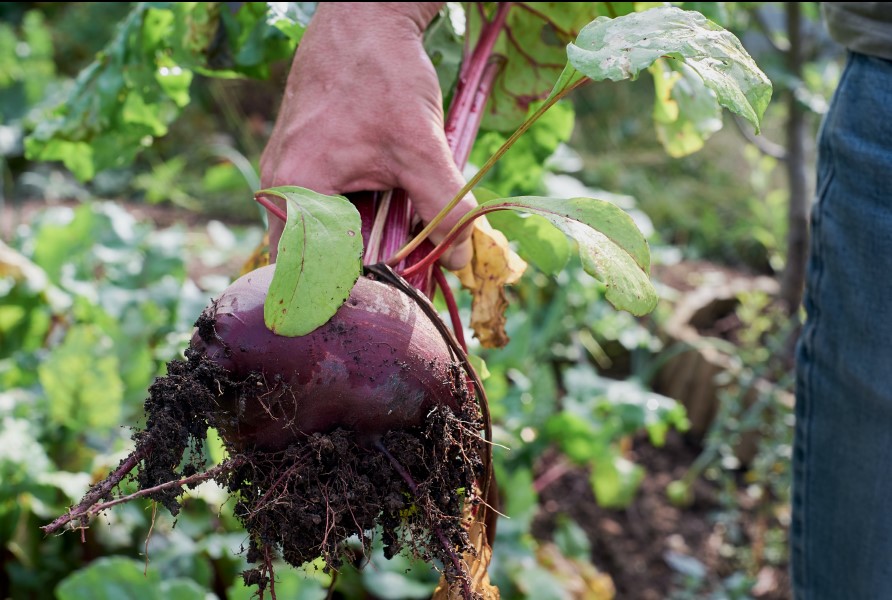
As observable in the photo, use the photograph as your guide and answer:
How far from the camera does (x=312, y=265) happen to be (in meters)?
0.90

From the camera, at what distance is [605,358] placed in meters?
3.77

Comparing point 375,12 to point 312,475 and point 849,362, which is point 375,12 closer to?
point 312,475

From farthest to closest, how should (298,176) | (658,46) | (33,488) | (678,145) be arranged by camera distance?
(33,488) → (678,145) → (298,176) → (658,46)

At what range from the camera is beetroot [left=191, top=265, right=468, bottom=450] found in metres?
0.96

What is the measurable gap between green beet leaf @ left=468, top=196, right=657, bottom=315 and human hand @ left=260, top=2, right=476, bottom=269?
13cm

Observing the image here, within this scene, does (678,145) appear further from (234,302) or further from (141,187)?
(141,187)

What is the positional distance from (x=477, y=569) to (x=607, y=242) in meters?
0.46

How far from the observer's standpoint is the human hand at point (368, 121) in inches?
41.8

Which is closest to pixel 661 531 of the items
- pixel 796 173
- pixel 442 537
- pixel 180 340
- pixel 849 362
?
pixel 796 173

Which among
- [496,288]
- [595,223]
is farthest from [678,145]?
[595,223]

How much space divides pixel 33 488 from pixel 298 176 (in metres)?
1.23

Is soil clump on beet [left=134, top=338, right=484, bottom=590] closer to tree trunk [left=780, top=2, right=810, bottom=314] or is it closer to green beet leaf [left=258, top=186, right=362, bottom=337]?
green beet leaf [left=258, top=186, right=362, bottom=337]

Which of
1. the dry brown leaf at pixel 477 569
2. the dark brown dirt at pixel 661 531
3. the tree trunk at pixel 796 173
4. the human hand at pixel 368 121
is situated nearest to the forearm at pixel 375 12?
the human hand at pixel 368 121

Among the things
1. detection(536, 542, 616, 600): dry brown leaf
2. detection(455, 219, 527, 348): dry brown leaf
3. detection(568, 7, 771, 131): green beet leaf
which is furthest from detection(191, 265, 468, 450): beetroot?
detection(536, 542, 616, 600): dry brown leaf
